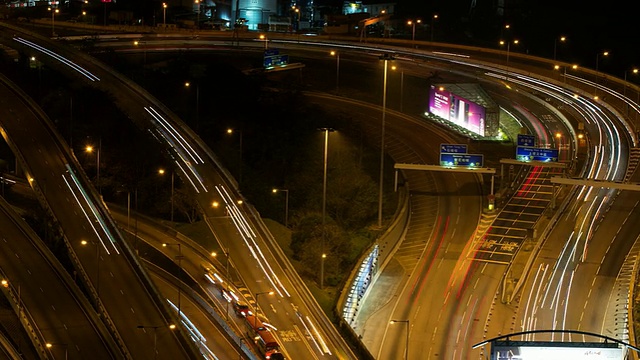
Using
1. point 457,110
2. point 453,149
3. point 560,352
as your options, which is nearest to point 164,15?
point 457,110

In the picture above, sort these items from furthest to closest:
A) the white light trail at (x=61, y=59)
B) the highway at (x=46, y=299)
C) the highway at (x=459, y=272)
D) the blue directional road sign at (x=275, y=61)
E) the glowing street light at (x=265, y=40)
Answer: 1. the glowing street light at (x=265, y=40)
2. the blue directional road sign at (x=275, y=61)
3. the white light trail at (x=61, y=59)
4. the highway at (x=459, y=272)
5. the highway at (x=46, y=299)

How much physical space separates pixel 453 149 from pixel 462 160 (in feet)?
3.23

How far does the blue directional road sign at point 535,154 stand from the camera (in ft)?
232

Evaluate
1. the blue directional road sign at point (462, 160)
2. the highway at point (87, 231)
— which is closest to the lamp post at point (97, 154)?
the highway at point (87, 231)

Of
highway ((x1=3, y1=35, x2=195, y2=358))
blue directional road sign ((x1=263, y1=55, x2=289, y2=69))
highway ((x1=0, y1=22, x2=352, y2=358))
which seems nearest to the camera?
highway ((x1=3, y1=35, x2=195, y2=358))

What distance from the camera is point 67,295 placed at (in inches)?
2185

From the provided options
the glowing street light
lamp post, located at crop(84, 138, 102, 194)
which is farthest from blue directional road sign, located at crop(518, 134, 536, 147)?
the glowing street light

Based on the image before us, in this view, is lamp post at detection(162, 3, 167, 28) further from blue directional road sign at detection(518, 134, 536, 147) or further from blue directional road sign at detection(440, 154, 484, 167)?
blue directional road sign at detection(518, 134, 536, 147)

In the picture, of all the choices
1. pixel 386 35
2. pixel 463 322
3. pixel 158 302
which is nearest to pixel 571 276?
Answer: pixel 463 322

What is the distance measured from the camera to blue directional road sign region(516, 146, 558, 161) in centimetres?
7062

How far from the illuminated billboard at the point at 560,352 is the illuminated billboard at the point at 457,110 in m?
49.9

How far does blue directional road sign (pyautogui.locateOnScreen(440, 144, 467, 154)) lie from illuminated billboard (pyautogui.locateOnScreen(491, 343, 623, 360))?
122 feet

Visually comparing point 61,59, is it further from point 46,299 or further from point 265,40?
point 46,299

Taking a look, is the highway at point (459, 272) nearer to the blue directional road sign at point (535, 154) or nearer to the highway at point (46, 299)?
the blue directional road sign at point (535, 154)
